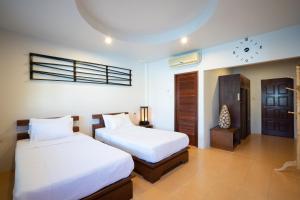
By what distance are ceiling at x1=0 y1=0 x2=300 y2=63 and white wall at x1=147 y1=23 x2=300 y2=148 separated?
21 cm

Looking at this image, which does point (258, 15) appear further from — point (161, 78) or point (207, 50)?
point (161, 78)

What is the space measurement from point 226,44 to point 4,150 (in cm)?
479

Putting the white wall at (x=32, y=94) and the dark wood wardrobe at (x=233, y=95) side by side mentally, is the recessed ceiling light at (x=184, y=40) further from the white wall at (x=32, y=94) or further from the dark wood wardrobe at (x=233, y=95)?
the white wall at (x=32, y=94)

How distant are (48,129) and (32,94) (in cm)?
82

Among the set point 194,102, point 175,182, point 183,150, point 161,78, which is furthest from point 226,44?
point 175,182

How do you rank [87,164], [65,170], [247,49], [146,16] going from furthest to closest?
1. [247,49]
2. [146,16]
3. [87,164]
4. [65,170]

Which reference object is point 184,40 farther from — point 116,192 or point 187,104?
point 116,192

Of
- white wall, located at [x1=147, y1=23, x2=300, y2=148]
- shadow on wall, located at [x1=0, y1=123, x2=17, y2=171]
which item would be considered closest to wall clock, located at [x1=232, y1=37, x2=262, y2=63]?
white wall, located at [x1=147, y1=23, x2=300, y2=148]

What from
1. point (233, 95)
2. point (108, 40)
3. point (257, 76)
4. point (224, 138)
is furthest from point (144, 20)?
point (257, 76)

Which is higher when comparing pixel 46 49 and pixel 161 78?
pixel 46 49

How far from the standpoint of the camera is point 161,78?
4.58m

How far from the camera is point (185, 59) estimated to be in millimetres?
3797

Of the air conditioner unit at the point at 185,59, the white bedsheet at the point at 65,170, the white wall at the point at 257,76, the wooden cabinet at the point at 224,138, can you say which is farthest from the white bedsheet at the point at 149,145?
the white wall at the point at 257,76

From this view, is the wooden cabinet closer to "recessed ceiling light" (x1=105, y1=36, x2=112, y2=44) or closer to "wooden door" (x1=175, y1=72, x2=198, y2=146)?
"wooden door" (x1=175, y1=72, x2=198, y2=146)
